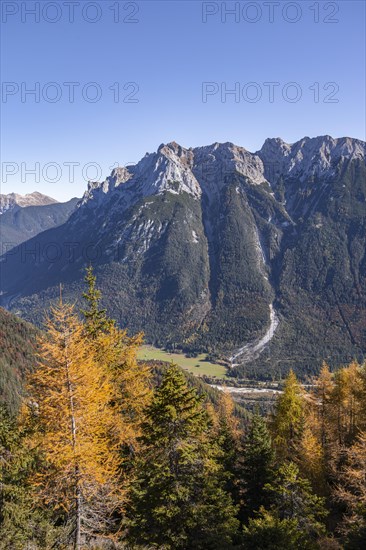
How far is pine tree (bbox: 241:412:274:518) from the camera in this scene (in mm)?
33094

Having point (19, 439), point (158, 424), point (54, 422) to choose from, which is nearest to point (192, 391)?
point (158, 424)

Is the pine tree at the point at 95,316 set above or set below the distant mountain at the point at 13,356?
above

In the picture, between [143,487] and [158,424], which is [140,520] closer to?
[143,487]

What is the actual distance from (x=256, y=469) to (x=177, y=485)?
46.3 feet

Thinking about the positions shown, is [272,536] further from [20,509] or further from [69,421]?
[20,509]

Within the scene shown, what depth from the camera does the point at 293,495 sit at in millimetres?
26234

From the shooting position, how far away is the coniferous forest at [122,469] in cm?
1825

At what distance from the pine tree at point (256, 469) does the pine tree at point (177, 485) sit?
1079 cm

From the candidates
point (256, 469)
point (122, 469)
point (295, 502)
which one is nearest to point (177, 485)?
point (122, 469)

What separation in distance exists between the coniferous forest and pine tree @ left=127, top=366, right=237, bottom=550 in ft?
0.21

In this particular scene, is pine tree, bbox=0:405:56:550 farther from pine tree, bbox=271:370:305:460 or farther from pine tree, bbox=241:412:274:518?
pine tree, bbox=271:370:305:460

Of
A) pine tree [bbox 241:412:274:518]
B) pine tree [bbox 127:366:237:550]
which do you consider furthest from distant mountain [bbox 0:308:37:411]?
pine tree [bbox 127:366:237:550]

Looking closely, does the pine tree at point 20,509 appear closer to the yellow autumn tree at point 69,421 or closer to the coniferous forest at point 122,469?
the coniferous forest at point 122,469

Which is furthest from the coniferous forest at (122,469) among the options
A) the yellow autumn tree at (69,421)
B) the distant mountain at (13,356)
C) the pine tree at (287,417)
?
the distant mountain at (13,356)
